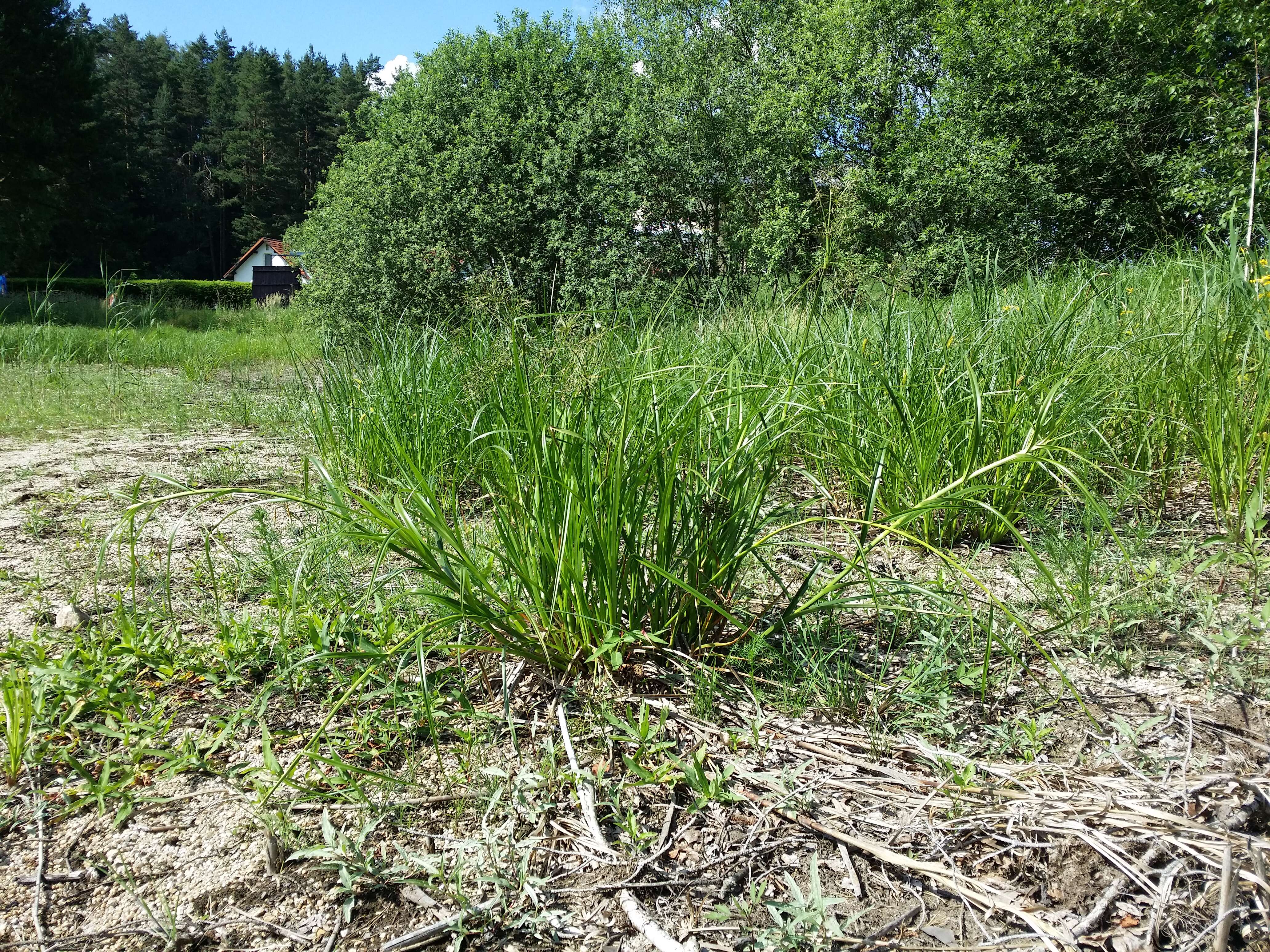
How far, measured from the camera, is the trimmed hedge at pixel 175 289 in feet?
58.6

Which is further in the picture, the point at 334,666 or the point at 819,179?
Result: the point at 819,179

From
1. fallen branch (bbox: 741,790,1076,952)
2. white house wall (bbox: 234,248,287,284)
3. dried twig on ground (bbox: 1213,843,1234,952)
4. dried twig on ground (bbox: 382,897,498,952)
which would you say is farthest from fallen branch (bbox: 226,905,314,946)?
white house wall (bbox: 234,248,287,284)

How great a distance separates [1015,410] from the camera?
2.22m

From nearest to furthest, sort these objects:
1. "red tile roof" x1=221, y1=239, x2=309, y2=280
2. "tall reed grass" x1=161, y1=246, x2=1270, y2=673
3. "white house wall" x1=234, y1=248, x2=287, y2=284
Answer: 1. "tall reed grass" x1=161, y1=246, x2=1270, y2=673
2. "red tile roof" x1=221, y1=239, x2=309, y2=280
3. "white house wall" x1=234, y1=248, x2=287, y2=284

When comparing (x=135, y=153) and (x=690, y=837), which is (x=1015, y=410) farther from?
(x=135, y=153)

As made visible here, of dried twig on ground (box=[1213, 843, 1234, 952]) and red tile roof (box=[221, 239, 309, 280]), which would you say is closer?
dried twig on ground (box=[1213, 843, 1234, 952])

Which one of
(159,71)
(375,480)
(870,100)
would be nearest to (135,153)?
(159,71)

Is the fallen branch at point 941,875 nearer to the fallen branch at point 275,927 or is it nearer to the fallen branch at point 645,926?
the fallen branch at point 645,926

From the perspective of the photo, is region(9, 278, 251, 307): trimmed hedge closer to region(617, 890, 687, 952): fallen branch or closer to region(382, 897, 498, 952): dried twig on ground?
region(382, 897, 498, 952): dried twig on ground

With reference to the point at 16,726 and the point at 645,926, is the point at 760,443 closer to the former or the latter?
the point at 645,926

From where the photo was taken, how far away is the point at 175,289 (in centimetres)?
2408

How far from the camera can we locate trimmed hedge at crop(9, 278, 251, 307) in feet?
58.6

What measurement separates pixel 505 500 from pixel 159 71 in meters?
80.0

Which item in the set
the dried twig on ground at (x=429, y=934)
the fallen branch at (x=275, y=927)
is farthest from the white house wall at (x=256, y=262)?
the dried twig on ground at (x=429, y=934)
